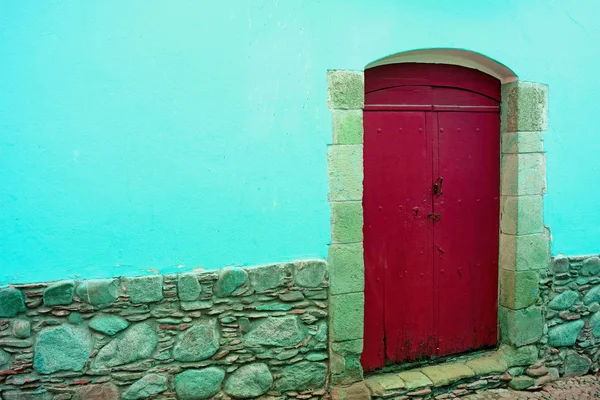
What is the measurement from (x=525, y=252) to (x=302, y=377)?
195 cm

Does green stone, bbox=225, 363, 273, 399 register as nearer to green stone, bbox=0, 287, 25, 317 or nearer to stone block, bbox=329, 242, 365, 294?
stone block, bbox=329, 242, 365, 294

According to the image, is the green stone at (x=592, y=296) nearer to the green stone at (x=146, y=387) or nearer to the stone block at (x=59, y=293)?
the green stone at (x=146, y=387)

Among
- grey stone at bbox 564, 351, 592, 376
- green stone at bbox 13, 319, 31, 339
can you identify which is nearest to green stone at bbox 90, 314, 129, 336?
green stone at bbox 13, 319, 31, 339

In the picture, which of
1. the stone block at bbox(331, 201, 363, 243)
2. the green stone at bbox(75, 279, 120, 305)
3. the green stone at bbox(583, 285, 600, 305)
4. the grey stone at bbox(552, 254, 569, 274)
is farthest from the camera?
the green stone at bbox(583, 285, 600, 305)

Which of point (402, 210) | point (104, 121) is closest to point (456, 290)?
point (402, 210)

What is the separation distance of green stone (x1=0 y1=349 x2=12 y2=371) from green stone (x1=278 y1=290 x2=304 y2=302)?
1555mm

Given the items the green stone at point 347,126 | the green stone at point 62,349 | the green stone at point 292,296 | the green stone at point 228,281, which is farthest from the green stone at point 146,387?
the green stone at point 347,126

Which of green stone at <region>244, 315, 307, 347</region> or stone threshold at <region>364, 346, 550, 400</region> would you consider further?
stone threshold at <region>364, 346, 550, 400</region>

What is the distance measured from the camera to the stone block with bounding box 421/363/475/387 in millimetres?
3461

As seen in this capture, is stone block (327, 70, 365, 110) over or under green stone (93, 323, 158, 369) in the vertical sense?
over

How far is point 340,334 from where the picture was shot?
3182 mm

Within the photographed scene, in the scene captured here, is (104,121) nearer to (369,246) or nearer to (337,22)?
(337,22)

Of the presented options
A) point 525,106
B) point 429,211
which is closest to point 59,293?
point 429,211

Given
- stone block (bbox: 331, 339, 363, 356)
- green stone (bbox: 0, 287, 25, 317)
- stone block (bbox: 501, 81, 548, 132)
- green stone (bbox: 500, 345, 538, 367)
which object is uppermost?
stone block (bbox: 501, 81, 548, 132)
